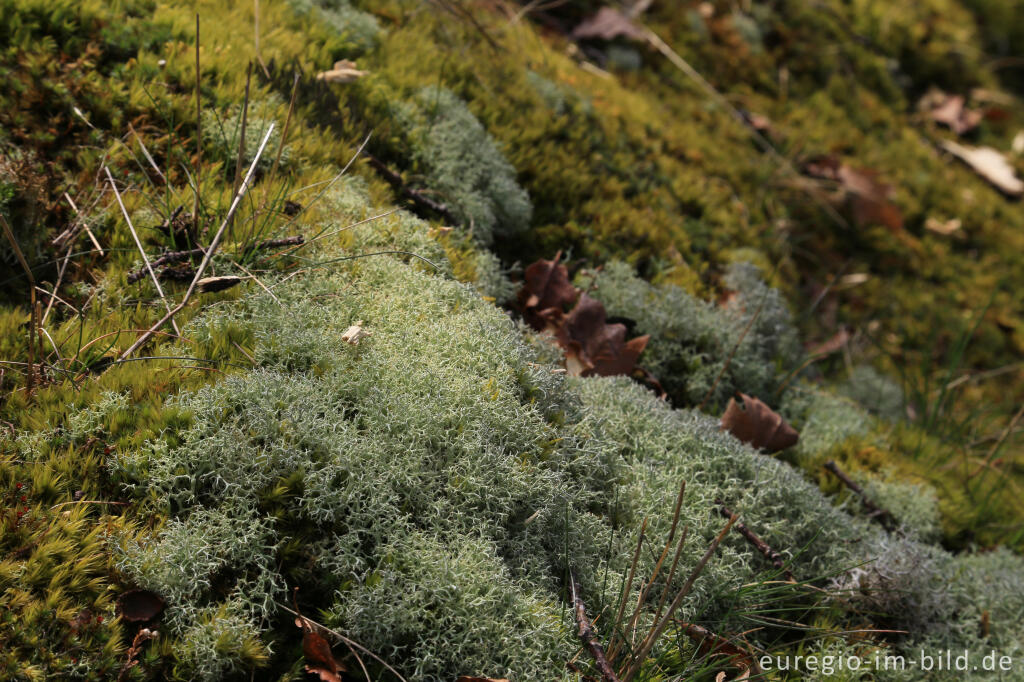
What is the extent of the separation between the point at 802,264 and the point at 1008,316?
1.88 meters

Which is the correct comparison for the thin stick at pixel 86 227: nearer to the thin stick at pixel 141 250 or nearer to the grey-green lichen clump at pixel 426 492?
the thin stick at pixel 141 250

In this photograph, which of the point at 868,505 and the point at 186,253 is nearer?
the point at 186,253

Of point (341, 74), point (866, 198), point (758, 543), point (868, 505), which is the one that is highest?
point (341, 74)

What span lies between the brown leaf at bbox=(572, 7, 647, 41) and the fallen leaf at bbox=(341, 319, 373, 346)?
409cm

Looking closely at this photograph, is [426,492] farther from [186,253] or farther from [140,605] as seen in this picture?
[186,253]

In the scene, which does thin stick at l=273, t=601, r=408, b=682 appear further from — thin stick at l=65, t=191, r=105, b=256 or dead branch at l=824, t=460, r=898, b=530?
dead branch at l=824, t=460, r=898, b=530

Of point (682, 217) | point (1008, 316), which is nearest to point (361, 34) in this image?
point (682, 217)

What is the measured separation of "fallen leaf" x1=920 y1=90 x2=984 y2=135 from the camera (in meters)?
7.38

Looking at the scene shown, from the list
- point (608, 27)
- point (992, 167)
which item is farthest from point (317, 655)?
point (992, 167)

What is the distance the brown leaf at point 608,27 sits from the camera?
598 cm

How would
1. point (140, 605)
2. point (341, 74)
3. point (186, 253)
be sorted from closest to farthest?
point (140, 605), point (186, 253), point (341, 74)

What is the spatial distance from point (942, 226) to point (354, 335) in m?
5.57

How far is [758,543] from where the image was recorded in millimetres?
2994

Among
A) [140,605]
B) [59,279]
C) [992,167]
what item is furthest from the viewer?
[992,167]
